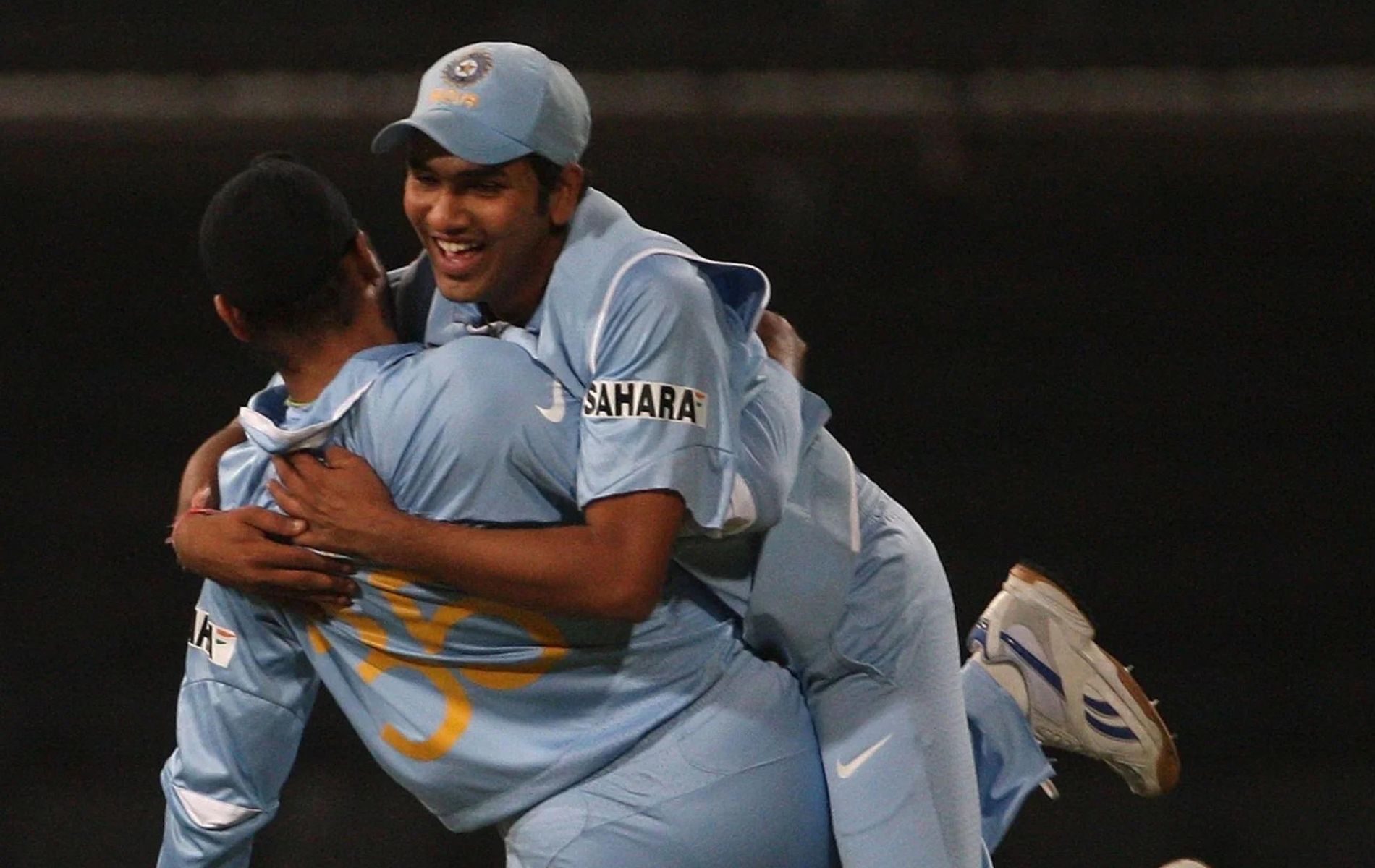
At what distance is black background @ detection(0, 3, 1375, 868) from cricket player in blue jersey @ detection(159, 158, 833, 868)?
1.89 meters

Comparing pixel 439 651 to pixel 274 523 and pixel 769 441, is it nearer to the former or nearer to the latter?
pixel 274 523

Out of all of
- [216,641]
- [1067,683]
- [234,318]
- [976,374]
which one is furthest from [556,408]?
[976,374]

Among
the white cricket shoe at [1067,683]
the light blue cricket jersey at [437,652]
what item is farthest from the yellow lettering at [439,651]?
the white cricket shoe at [1067,683]

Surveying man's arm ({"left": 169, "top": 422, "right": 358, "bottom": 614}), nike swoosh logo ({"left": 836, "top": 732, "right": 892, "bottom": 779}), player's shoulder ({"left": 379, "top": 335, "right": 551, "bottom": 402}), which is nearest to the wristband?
man's arm ({"left": 169, "top": 422, "right": 358, "bottom": 614})

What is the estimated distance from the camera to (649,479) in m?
1.43

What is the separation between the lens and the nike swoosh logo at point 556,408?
1476mm

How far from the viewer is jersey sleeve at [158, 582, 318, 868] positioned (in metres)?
1.68

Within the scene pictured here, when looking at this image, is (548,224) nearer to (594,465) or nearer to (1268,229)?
(594,465)

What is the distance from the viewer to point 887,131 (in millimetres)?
3758

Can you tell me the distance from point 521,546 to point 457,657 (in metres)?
0.18

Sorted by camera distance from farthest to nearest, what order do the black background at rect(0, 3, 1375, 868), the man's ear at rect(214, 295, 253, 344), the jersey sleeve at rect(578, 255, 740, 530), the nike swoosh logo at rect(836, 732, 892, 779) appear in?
the black background at rect(0, 3, 1375, 868) → the nike swoosh logo at rect(836, 732, 892, 779) → the man's ear at rect(214, 295, 253, 344) → the jersey sleeve at rect(578, 255, 740, 530)

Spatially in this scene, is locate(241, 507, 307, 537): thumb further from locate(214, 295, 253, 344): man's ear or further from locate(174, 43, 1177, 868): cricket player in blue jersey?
locate(214, 295, 253, 344): man's ear

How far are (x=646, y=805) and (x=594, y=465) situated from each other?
0.32 meters

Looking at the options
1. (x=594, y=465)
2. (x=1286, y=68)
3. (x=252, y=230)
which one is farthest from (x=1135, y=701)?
(x=1286, y=68)
